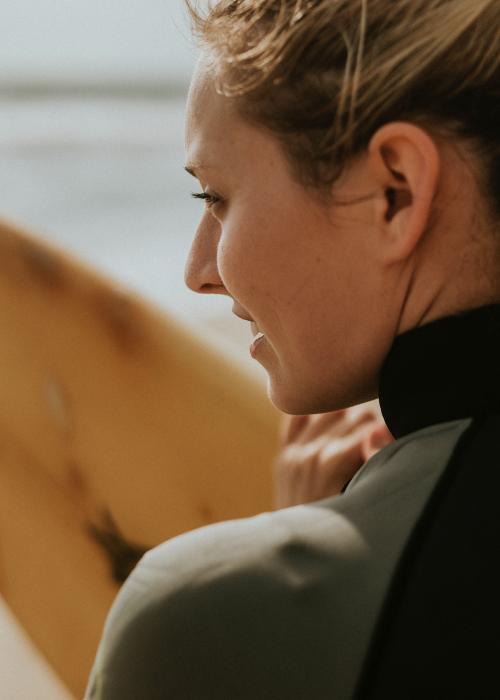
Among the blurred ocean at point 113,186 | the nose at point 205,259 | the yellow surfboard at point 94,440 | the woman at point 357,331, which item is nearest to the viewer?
the woman at point 357,331

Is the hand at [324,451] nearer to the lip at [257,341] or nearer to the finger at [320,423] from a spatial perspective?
the finger at [320,423]

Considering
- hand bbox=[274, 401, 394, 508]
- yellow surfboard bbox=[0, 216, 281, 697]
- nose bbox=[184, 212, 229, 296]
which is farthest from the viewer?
yellow surfboard bbox=[0, 216, 281, 697]

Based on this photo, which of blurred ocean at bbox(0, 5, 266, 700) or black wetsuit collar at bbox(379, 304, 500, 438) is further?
blurred ocean at bbox(0, 5, 266, 700)

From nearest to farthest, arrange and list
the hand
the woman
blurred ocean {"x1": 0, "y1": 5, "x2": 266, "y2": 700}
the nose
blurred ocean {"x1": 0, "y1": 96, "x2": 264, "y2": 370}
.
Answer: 1. the woman
2. the nose
3. the hand
4. blurred ocean {"x1": 0, "y1": 5, "x2": 266, "y2": 700}
5. blurred ocean {"x1": 0, "y1": 96, "x2": 264, "y2": 370}

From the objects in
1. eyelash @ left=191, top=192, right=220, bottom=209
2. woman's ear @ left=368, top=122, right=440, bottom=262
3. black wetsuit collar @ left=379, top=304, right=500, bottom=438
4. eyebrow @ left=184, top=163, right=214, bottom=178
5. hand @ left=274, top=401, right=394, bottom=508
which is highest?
eyebrow @ left=184, top=163, right=214, bottom=178

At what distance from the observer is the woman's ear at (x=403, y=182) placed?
638 mm

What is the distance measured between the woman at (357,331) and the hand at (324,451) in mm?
324

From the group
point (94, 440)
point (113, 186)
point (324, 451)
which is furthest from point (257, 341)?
point (113, 186)

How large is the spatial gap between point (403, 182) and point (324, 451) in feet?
1.58

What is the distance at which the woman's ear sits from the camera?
0.64 meters

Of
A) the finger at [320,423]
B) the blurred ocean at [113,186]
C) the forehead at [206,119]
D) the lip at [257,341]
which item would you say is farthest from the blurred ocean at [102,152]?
the finger at [320,423]

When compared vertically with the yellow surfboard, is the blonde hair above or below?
above

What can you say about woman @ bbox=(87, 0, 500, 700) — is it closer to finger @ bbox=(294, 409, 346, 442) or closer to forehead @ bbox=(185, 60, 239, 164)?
forehead @ bbox=(185, 60, 239, 164)

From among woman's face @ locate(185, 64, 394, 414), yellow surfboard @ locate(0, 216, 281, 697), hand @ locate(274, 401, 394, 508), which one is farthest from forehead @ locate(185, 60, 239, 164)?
yellow surfboard @ locate(0, 216, 281, 697)
